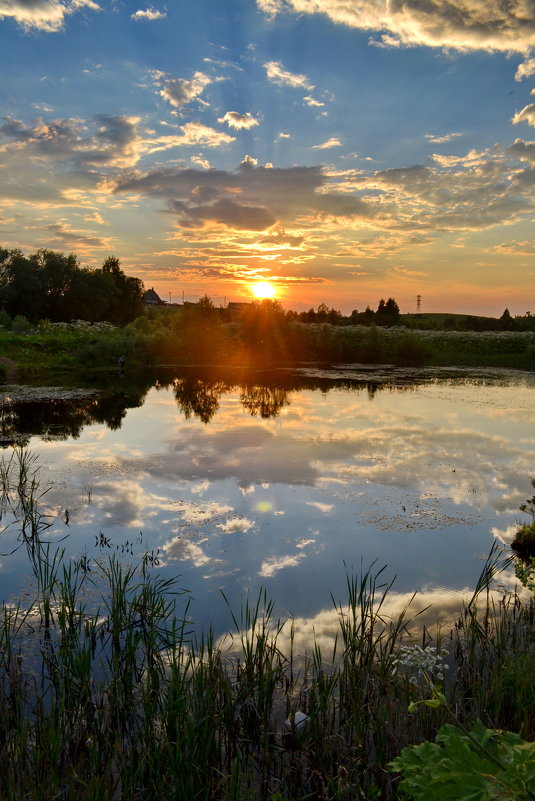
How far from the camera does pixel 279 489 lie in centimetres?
1348

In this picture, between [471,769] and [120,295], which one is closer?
[471,769]

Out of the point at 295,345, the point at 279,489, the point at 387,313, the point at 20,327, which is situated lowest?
the point at 279,489

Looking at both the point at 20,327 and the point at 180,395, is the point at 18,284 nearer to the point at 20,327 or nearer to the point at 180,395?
the point at 20,327

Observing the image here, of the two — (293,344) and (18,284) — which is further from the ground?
(18,284)

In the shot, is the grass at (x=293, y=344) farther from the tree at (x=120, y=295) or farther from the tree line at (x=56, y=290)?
the tree at (x=120, y=295)

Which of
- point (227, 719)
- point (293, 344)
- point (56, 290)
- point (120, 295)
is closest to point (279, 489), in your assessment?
point (227, 719)

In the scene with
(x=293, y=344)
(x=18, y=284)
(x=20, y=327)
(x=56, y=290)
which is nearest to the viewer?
(x=20, y=327)

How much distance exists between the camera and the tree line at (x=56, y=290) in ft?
196

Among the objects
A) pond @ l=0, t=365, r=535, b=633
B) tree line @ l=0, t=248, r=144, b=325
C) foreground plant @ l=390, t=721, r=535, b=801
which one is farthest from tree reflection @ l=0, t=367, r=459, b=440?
tree line @ l=0, t=248, r=144, b=325

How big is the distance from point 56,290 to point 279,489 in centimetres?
5916

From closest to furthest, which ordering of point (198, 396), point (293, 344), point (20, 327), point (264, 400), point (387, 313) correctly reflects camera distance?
1. point (264, 400)
2. point (198, 396)
3. point (20, 327)
4. point (293, 344)
5. point (387, 313)

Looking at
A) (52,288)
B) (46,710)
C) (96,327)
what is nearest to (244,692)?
(46,710)

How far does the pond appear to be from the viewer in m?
8.96

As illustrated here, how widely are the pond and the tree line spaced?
120 ft
